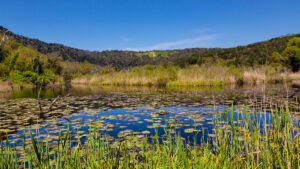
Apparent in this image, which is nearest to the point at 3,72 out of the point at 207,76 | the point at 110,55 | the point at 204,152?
the point at 207,76

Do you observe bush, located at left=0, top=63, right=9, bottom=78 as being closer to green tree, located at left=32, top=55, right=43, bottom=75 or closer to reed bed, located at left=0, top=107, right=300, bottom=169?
green tree, located at left=32, top=55, right=43, bottom=75

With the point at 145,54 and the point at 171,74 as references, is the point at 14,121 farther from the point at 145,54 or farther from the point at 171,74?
the point at 145,54

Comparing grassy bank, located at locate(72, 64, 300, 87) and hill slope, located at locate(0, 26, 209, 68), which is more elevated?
hill slope, located at locate(0, 26, 209, 68)

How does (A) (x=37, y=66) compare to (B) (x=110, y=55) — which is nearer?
(A) (x=37, y=66)

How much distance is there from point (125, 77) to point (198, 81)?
34.7 feet

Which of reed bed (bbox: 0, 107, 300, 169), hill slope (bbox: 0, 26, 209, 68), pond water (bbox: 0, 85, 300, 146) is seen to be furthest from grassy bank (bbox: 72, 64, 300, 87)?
hill slope (bbox: 0, 26, 209, 68)

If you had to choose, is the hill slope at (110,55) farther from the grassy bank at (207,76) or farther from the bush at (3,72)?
the grassy bank at (207,76)

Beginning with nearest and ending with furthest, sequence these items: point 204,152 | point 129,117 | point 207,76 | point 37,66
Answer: point 204,152 → point 129,117 → point 207,76 → point 37,66

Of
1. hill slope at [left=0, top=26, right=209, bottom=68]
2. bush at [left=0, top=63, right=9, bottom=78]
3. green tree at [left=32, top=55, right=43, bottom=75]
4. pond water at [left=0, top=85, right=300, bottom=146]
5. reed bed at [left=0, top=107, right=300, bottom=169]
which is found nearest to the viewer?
reed bed at [left=0, top=107, right=300, bottom=169]

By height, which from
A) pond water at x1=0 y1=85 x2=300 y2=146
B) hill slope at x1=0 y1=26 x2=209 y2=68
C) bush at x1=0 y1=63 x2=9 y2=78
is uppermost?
hill slope at x1=0 y1=26 x2=209 y2=68

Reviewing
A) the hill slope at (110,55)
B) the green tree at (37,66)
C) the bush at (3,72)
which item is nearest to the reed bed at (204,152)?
the bush at (3,72)

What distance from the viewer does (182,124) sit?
443cm

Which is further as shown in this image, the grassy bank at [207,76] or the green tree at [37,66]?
the green tree at [37,66]

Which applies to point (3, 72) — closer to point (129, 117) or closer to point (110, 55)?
point (129, 117)
